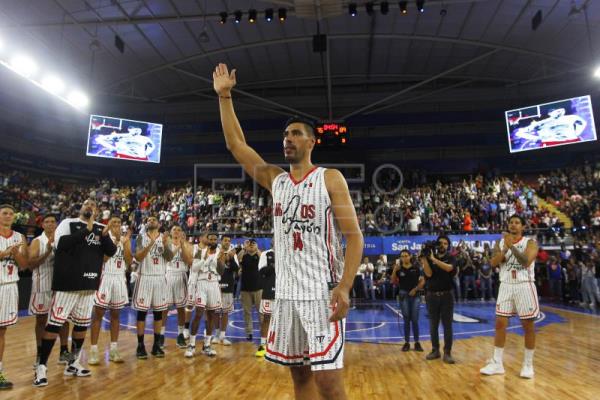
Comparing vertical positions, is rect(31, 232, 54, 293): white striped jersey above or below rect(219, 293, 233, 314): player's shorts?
above

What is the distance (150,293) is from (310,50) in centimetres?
1754

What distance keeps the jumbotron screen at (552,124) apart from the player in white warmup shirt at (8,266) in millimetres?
22258

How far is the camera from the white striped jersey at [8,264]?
5.00 metres

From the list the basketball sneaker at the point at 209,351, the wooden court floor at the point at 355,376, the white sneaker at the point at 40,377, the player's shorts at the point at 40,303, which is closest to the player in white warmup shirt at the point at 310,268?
the wooden court floor at the point at 355,376

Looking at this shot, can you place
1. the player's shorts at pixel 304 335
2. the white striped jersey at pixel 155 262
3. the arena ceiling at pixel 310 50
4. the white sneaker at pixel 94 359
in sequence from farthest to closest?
1. the arena ceiling at pixel 310 50
2. the white striped jersey at pixel 155 262
3. the white sneaker at pixel 94 359
4. the player's shorts at pixel 304 335

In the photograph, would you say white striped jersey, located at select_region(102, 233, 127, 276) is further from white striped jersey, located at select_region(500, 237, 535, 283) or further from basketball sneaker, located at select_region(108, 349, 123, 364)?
white striped jersey, located at select_region(500, 237, 535, 283)

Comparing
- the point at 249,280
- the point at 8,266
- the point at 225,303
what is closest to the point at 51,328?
the point at 8,266

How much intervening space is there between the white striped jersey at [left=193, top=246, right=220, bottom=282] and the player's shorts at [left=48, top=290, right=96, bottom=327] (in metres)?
2.21

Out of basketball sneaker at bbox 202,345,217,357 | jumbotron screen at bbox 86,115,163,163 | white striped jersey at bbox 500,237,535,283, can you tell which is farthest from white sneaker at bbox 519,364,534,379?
jumbotron screen at bbox 86,115,163,163

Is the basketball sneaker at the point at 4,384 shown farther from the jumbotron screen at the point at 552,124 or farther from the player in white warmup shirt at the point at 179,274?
the jumbotron screen at the point at 552,124

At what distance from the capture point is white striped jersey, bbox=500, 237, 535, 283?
550 centimetres

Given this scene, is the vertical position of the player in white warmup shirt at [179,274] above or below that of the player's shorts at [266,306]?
above

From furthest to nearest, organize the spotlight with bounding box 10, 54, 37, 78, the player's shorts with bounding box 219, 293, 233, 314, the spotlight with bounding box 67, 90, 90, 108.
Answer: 1. the spotlight with bounding box 67, 90, 90, 108
2. the spotlight with bounding box 10, 54, 37, 78
3. the player's shorts with bounding box 219, 293, 233, 314

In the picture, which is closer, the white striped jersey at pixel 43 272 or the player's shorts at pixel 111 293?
the white striped jersey at pixel 43 272
